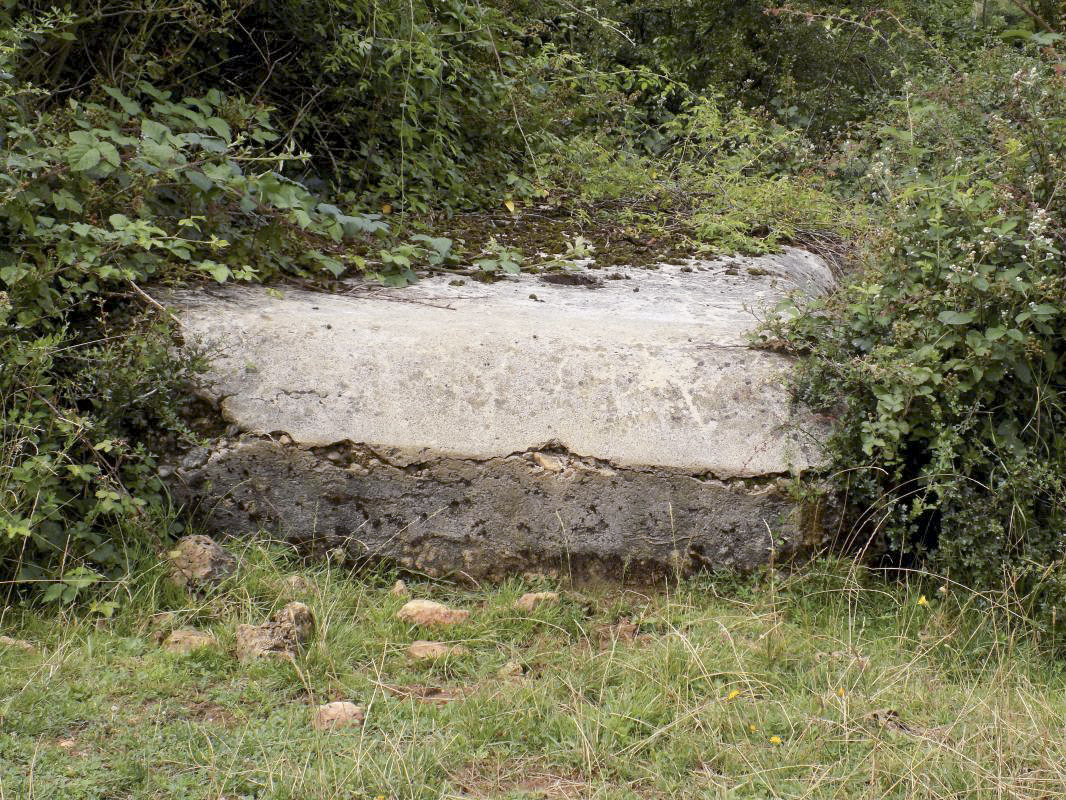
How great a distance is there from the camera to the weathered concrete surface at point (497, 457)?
11.0 ft

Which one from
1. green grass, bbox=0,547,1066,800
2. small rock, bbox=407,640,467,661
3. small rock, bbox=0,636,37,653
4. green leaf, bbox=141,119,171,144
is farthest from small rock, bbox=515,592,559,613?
green leaf, bbox=141,119,171,144

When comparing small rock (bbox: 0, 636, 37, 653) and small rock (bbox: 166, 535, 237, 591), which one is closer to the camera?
small rock (bbox: 0, 636, 37, 653)

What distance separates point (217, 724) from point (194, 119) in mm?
2570

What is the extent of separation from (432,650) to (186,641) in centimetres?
66

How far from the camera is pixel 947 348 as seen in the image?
3.27m

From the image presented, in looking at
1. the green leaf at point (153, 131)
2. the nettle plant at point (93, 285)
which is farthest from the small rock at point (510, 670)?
the green leaf at point (153, 131)

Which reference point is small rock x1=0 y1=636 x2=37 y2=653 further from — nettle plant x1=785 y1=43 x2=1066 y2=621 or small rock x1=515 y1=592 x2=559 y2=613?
nettle plant x1=785 y1=43 x2=1066 y2=621

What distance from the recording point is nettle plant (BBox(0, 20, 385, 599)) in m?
3.09

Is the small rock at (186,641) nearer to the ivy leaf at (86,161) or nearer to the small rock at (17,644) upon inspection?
the small rock at (17,644)

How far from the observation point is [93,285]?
3400 mm

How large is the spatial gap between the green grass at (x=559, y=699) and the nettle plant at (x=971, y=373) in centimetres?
Result: 21

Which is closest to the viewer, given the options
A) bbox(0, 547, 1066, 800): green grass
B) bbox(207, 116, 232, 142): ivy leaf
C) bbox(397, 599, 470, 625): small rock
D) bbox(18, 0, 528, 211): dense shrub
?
bbox(0, 547, 1066, 800): green grass

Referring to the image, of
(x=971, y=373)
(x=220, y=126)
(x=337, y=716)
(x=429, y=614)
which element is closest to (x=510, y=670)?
(x=429, y=614)

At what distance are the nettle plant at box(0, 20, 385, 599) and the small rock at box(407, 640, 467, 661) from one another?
944 mm
